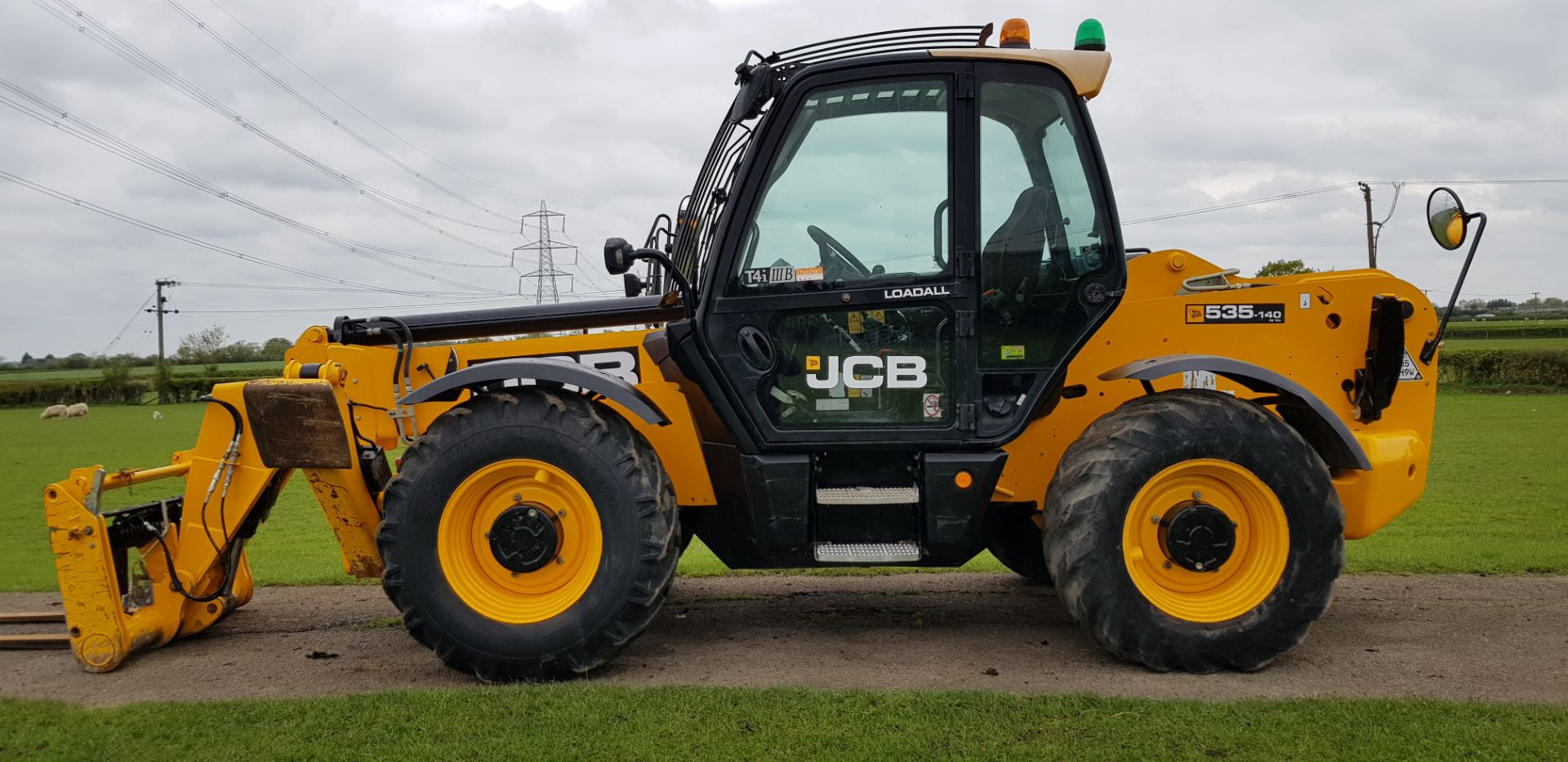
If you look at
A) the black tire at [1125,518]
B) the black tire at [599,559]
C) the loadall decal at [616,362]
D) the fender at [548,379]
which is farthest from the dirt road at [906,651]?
the loadall decal at [616,362]

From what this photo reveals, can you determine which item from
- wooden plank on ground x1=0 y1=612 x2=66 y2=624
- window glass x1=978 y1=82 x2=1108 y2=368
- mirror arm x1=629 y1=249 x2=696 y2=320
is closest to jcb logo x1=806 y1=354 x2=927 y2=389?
window glass x1=978 y1=82 x2=1108 y2=368

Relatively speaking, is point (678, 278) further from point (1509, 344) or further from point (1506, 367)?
point (1509, 344)

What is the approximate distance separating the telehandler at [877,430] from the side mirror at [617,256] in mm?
352

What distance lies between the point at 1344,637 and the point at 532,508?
4.32 metres

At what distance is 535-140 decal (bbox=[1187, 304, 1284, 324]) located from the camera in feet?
18.6

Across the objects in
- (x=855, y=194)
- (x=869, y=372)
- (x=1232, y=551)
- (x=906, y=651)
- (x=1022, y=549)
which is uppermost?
(x=855, y=194)

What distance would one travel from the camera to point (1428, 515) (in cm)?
1105

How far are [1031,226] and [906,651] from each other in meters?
2.28

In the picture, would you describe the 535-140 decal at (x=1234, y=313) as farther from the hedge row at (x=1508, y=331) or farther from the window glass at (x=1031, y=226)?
the hedge row at (x=1508, y=331)

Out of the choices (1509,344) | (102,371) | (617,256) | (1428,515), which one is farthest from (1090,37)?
(102,371)

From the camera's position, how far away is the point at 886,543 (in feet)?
17.8

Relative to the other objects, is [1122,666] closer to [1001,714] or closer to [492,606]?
[1001,714]

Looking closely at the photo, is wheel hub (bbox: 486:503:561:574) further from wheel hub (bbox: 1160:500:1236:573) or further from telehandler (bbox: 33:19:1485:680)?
wheel hub (bbox: 1160:500:1236:573)

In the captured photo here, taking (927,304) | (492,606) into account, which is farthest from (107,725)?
(927,304)
